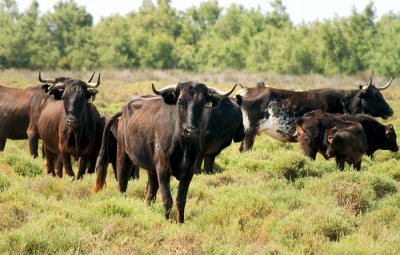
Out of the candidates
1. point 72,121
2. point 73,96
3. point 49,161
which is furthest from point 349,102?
point 72,121

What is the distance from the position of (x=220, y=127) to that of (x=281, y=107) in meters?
4.95

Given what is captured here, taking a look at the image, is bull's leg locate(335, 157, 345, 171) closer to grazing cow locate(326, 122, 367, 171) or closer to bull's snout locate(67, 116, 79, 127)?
grazing cow locate(326, 122, 367, 171)

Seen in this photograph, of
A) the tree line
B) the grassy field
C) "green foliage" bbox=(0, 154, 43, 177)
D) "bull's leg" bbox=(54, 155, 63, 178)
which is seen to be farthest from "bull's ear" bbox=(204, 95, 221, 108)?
the tree line

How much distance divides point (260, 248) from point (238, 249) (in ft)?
0.82

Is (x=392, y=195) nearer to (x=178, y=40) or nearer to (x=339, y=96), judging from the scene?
(x=339, y=96)

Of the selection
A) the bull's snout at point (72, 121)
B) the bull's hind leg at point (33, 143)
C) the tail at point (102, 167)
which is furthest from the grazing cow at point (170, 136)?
the bull's hind leg at point (33, 143)

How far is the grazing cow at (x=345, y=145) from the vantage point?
14.2m

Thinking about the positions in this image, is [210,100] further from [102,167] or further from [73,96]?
[73,96]

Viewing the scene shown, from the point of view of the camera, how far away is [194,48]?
9450cm

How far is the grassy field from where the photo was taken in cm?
729

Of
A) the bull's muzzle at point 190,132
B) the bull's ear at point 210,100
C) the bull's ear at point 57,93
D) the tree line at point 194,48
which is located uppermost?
the bull's ear at point 210,100

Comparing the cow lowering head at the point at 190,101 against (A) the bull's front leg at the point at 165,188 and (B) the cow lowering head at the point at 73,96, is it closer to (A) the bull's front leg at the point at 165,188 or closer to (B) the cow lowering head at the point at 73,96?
(A) the bull's front leg at the point at 165,188

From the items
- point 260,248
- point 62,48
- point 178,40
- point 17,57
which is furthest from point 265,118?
point 178,40

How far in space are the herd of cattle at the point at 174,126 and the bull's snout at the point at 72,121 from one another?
15mm
